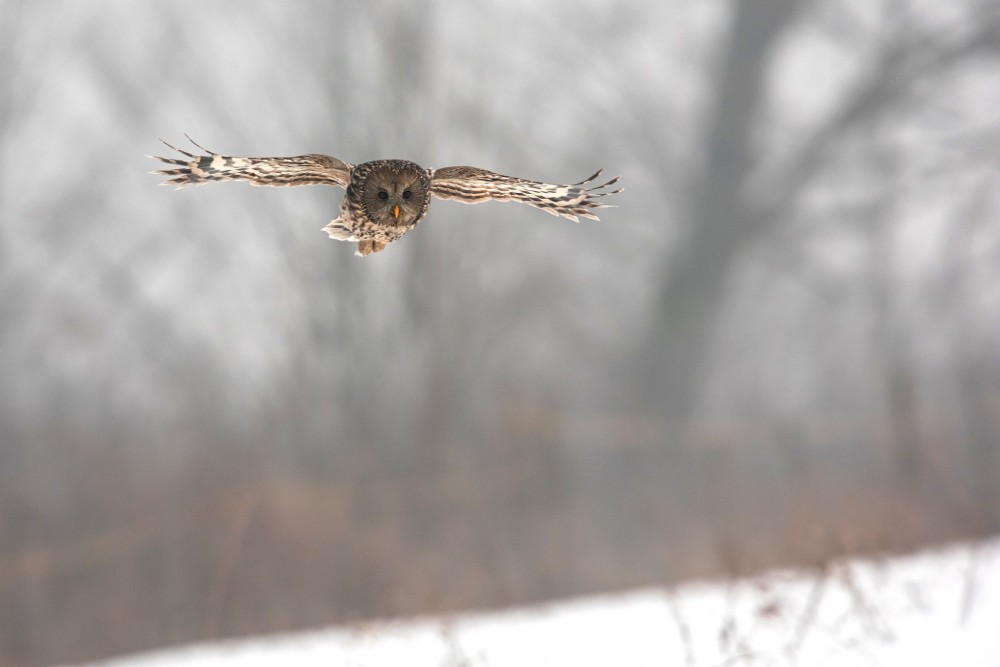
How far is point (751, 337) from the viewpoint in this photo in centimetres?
503

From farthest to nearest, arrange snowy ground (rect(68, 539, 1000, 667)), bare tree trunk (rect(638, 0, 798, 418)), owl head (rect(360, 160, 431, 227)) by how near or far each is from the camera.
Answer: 1. bare tree trunk (rect(638, 0, 798, 418))
2. snowy ground (rect(68, 539, 1000, 667))
3. owl head (rect(360, 160, 431, 227))

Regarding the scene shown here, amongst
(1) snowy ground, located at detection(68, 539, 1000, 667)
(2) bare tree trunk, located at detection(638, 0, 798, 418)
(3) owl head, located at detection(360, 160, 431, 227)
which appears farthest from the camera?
(2) bare tree trunk, located at detection(638, 0, 798, 418)

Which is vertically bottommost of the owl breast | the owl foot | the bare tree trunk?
the owl foot

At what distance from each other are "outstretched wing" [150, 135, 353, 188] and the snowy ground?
1.39m

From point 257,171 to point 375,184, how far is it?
0.13m

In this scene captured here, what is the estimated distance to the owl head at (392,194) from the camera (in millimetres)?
836

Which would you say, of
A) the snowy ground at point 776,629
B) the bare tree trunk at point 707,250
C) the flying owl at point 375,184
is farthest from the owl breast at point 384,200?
the bare tree trunk at point 707,250

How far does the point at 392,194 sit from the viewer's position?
845 mm

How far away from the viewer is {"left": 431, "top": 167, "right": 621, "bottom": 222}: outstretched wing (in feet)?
2.86

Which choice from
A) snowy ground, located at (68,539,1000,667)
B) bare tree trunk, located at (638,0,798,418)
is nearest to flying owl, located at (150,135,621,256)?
snowy ground, located at (68,539,1000,667)

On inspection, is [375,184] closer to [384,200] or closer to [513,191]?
[384,200]

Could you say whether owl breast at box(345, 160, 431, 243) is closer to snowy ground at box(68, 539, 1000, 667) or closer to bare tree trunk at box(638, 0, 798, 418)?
snowy ground at box(68, 539, 1000, 667)

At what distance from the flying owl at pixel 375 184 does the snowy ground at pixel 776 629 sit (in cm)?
132

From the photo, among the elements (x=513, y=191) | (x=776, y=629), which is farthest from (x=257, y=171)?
(x=776, y=629)
